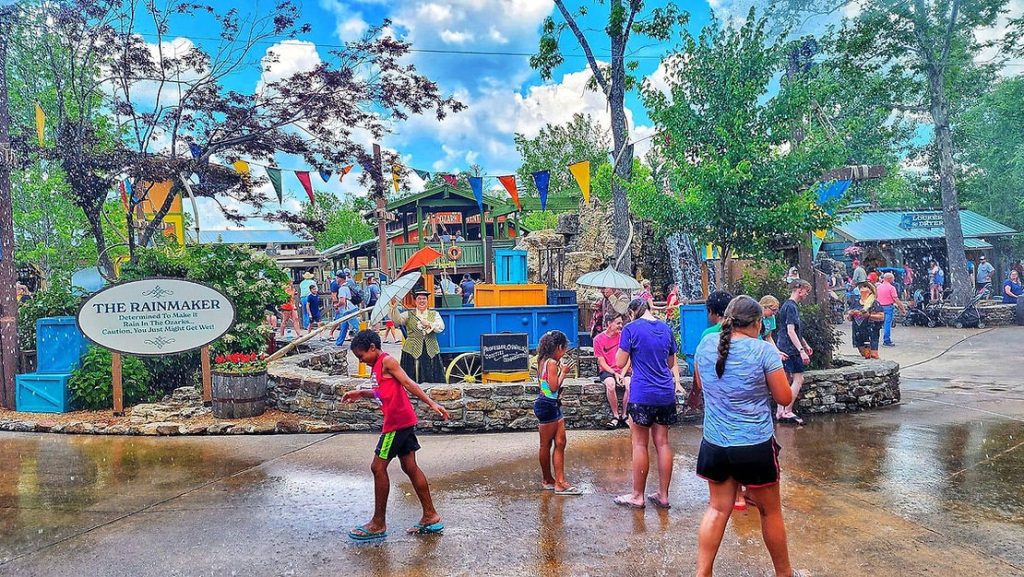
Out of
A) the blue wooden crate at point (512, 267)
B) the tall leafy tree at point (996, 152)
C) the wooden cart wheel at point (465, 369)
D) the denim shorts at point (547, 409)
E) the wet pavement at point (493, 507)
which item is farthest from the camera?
the tall leafy tree at point (996, 152)

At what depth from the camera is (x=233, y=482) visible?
5508 millimetres

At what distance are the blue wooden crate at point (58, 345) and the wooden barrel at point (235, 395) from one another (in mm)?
2445

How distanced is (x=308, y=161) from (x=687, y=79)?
651 centimetres

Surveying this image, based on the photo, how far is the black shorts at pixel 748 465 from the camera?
3.23 m

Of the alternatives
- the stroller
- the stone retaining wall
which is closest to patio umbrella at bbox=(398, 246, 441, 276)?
Result: the stone retaining wall

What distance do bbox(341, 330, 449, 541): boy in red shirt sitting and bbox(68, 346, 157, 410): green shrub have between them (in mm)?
6075

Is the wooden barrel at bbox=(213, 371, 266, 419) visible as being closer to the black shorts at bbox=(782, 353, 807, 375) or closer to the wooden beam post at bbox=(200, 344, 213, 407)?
the wooden beam post at bbox=(200, 344, 213, 407)

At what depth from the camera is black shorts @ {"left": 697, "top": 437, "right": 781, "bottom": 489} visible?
3.23m

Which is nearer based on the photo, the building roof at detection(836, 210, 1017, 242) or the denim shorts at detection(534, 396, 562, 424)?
the denim shorts at detection(534, 396, 562, 424)

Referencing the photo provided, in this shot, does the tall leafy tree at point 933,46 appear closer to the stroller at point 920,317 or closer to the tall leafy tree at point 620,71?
the stroller at point 920,317

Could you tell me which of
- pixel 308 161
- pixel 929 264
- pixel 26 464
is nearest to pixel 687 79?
pixel 308 161

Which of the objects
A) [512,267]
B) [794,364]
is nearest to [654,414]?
[794,364]

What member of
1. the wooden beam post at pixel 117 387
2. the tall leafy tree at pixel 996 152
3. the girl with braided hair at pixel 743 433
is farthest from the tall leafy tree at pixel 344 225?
the girl with braided hair at pixel 743 433

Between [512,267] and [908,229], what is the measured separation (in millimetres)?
16999
